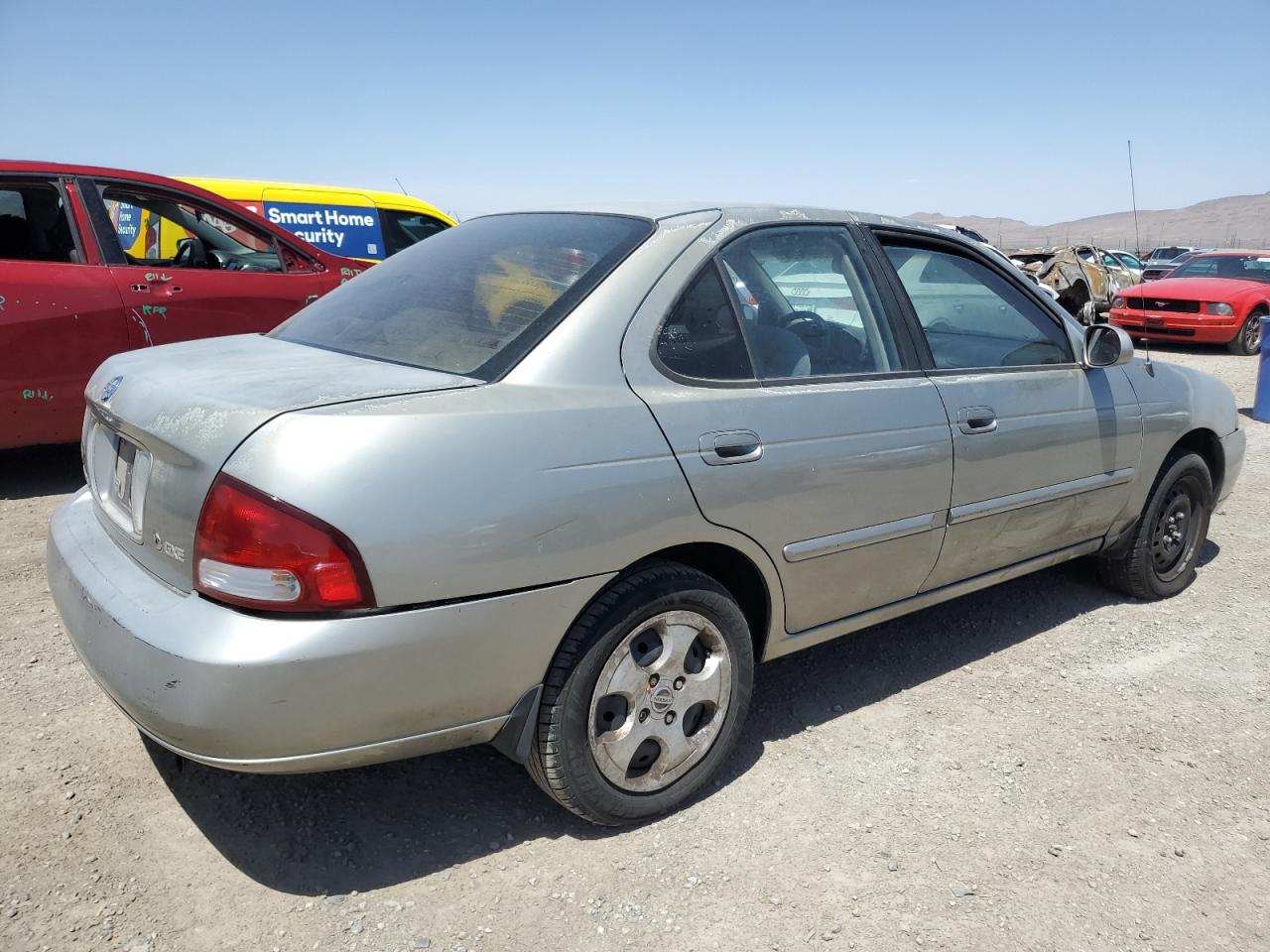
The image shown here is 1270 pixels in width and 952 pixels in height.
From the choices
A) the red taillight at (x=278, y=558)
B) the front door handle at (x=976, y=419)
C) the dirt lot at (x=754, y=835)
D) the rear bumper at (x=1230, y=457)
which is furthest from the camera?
the rear bumper at (x=1230, y=457)

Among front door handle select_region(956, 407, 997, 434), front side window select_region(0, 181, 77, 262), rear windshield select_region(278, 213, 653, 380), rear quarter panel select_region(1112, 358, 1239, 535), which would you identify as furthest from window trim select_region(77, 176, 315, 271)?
rear quarter panel select_region(1112, 358, 1239, 535)

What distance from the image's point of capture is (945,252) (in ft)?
11.6

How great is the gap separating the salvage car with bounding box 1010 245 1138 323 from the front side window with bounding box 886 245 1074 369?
507 inches

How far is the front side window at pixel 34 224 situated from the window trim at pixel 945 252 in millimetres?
4435

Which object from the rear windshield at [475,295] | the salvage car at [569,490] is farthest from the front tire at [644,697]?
the rear windshield at [475,295]

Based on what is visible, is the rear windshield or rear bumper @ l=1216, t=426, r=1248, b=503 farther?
rear bumper @ l=1216, t=426, r=1248, b=503

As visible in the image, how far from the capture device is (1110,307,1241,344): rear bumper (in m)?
13.1

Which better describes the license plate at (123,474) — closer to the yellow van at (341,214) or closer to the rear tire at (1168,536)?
the rear tire at (1168,536)

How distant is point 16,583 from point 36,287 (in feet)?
6.22

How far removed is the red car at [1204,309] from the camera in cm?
1309

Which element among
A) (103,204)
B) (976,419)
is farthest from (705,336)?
(103,204)

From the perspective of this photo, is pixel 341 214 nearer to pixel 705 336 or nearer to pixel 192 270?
pixel 192 270

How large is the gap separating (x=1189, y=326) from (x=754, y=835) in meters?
13.2

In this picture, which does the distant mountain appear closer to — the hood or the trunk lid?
the hood
